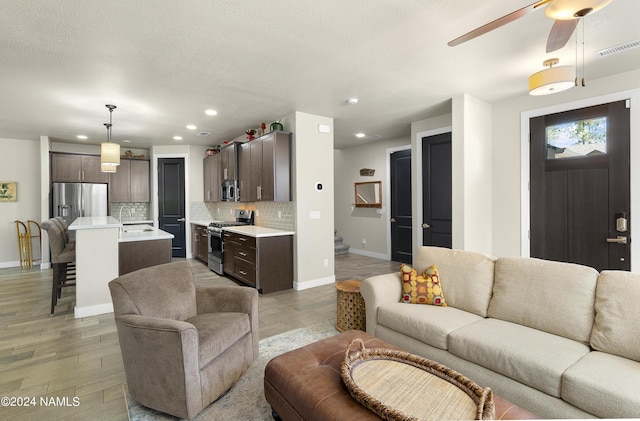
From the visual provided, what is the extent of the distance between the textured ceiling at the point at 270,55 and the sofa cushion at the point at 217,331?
219 centimetres

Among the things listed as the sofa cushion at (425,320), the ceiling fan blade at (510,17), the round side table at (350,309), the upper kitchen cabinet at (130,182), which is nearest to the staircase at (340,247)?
the round side table at (350,309)

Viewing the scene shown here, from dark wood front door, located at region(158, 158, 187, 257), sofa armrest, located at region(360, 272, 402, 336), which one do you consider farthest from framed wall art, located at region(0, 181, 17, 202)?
sofa armrest, located at region(360, 272, 402, 336)

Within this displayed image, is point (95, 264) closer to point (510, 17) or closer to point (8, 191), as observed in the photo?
point (510, 17)

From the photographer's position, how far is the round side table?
3.06 m

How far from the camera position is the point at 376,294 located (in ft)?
9.02

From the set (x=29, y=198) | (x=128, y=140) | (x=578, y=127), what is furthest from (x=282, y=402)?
(x=29, y=198)

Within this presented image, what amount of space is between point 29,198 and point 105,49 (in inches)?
235

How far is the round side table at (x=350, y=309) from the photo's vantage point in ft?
10.0

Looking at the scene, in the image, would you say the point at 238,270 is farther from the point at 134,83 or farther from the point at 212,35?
the point at 212,35

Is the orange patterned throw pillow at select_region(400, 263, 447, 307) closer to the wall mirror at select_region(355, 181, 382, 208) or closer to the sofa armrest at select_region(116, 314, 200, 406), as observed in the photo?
the sofa armrest at select_region(116, 314, 200, 406)

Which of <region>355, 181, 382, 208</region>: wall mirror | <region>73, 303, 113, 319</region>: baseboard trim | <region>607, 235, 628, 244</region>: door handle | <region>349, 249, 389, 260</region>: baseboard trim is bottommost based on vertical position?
<region>73, 303, 113, 319</region>: baseboard trim

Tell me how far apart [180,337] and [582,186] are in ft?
14.2

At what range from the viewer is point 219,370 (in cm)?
206

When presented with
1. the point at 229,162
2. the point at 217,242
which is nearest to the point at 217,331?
the point at 217,242
